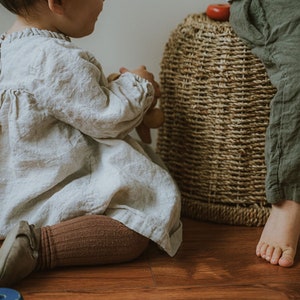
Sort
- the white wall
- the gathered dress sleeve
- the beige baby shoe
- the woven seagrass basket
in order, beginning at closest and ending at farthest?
the beige baby shoe
the gathered dress sleeve
the woven seagrass basket
the white wall

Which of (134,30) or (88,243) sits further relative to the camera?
(134,30)

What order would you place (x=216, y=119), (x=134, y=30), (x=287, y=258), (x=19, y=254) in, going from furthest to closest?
(x=134, y=30)
(x=216, y=119)
(x=287, y=258)
(x=19, y=254)

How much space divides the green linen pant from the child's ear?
1.22 feet

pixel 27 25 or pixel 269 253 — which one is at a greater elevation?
pixel 27 25

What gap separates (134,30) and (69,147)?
0.52 meters

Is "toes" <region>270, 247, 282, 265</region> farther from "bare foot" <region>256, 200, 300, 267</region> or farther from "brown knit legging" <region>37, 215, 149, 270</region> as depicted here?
"brown knit legging" <region>37, 215, 149, 270</region>

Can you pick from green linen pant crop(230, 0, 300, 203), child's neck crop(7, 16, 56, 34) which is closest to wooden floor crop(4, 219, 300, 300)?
green linen pant crop(230, 0, 300, 203)

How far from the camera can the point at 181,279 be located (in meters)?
1.08

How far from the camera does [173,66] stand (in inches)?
54.9

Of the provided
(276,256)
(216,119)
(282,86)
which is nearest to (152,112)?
(216,119)

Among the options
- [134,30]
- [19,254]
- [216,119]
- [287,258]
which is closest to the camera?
[19,254]

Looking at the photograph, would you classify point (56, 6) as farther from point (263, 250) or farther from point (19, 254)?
point (263, 250)

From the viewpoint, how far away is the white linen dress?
115 cm

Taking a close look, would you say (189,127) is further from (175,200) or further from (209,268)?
(209,268)
